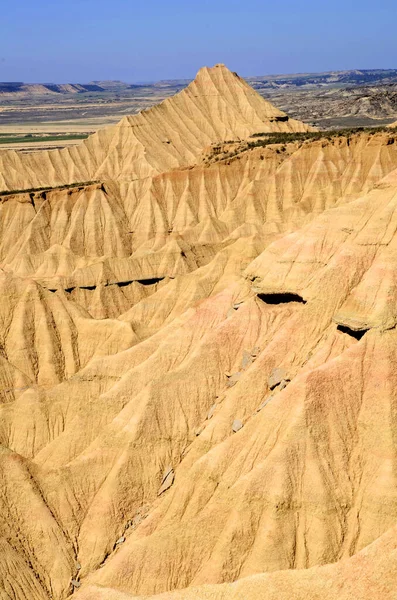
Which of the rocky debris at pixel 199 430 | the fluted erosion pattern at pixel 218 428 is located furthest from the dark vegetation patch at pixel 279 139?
the rocky debris at pixel 199 430

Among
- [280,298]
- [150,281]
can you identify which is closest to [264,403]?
[280,298]

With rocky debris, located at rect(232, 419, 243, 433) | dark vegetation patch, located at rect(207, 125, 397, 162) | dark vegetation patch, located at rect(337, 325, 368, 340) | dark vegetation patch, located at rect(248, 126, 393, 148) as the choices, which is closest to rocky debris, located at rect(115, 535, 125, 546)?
rocky debris, located at rect(232, 419, 243, 433)

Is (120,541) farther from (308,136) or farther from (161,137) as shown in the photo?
(161,137)

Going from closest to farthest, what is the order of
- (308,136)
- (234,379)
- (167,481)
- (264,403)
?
(264,403) < (167,481) < (234,379) < (308,136)

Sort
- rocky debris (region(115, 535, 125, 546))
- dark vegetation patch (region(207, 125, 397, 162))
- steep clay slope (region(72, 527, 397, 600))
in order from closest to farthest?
1. steep clay slope (region(72, 527, 397, 600))
2. rocky debris (region(115, 535, 125, 546))
3. dark vegetation patch (region(207, 125, 397, 162))

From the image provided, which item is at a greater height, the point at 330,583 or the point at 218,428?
the point at 330,583

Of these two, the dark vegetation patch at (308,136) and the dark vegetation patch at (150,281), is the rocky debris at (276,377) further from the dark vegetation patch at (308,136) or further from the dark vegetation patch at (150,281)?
the dark vegetation patch at (308,136)

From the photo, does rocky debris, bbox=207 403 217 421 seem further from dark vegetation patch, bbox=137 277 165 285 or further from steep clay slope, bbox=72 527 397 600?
dark vegetation patch, bbox=137 277 165 285
